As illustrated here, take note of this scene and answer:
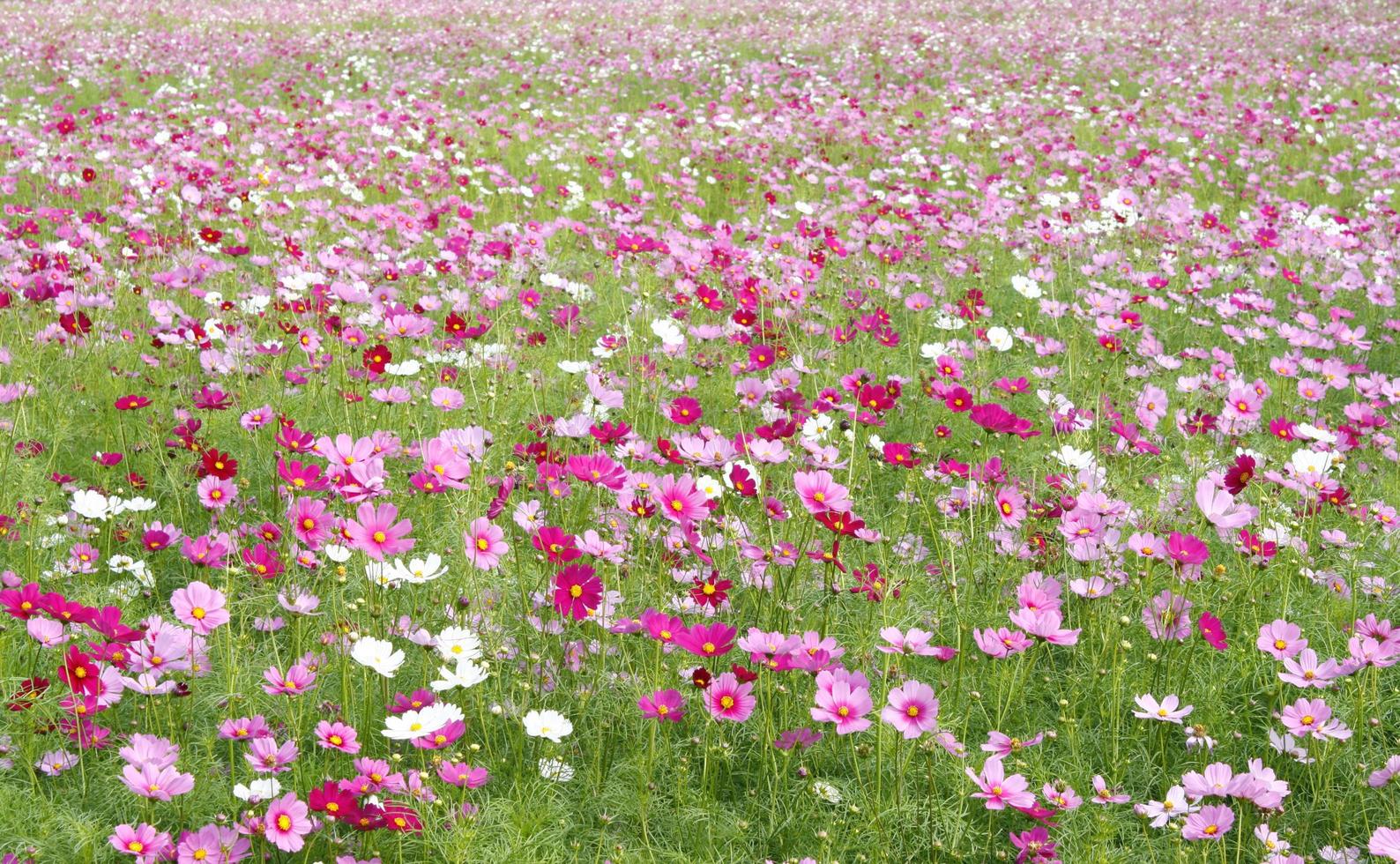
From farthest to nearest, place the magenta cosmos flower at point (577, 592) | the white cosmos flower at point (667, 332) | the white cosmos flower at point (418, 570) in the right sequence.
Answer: the white cosmos flower at point (667, 332)
the white cosmos flower at point (418, 570)
the magenta cosmos flower at point (577, 592)

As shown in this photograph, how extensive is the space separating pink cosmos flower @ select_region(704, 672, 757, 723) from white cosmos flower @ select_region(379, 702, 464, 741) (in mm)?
402

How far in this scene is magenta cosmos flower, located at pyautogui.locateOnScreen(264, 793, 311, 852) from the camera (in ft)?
4.79

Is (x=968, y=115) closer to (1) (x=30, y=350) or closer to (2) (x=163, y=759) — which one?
(1) (x=30, y=350)

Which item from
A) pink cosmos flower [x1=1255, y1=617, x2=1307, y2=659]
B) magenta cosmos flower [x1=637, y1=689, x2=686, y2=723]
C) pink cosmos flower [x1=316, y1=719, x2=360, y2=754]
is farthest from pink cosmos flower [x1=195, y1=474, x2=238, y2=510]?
pink cosmos flower [x1=1255, y1=617, x2=1307, y2=659]

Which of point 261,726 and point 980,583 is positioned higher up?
point 261,726

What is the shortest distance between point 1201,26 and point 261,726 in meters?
15.4

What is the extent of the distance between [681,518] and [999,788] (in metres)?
0.70

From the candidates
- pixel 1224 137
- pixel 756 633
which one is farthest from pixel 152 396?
pixel 1224 137

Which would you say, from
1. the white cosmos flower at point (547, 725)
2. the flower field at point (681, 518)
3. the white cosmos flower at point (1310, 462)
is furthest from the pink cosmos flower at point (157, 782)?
the white cosmos flower at point (1310, 462)

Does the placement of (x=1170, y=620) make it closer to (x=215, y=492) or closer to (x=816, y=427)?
(x=816, y=427)

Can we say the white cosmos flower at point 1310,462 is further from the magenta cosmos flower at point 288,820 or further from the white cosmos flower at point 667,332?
the magenta cosmos flower at point 288,820

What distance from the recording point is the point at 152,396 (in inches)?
124

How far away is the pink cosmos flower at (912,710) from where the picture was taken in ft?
5.31

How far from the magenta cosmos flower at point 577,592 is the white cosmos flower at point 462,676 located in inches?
6.4
